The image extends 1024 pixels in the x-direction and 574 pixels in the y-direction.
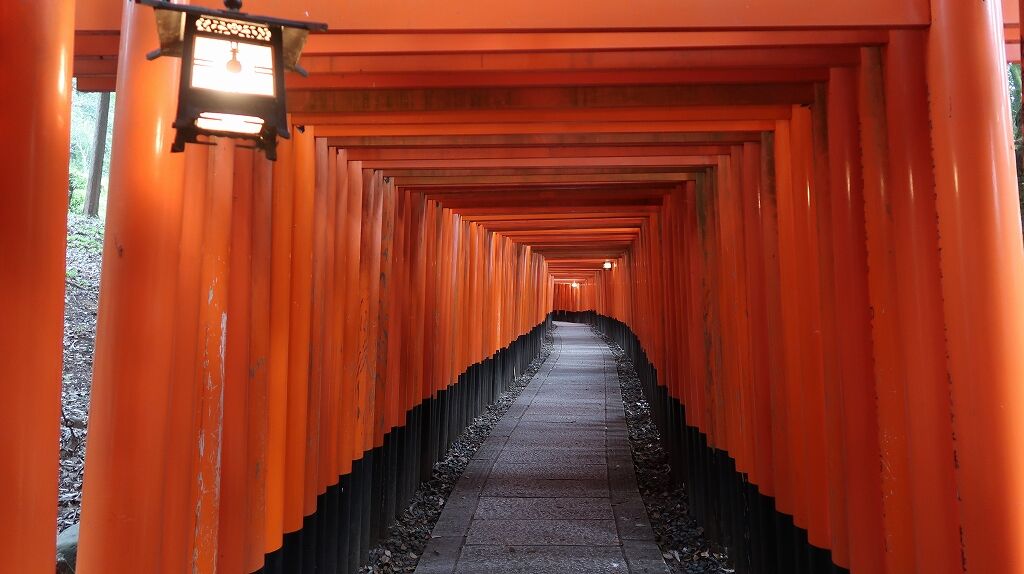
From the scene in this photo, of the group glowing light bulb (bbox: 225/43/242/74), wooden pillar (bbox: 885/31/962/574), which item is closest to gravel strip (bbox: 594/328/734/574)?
wooden pillar (bbox: 885/31/962/574)

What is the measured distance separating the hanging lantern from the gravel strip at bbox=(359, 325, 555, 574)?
15.4 ft

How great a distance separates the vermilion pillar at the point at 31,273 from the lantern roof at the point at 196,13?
44 cm

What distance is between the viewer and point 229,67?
2385mm

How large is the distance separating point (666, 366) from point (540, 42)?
6.69m

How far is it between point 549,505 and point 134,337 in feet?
19.2

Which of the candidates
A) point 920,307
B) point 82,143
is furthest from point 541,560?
point 82,143

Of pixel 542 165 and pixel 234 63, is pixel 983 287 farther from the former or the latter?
pixel 542 165

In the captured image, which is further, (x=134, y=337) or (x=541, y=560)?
(x=541, y=560)

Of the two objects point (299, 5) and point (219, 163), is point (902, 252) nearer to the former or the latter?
point (299, 5)

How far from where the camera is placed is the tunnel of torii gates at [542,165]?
7.97 feet

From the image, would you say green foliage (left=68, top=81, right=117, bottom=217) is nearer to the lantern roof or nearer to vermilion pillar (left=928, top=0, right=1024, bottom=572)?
the lantern roof

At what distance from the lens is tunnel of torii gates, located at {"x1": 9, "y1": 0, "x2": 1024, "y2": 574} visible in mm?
Result: 2428

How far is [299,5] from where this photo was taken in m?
3.06

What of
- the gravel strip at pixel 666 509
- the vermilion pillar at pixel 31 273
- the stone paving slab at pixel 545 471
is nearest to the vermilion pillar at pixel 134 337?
the vermilion pillar at pixel 31 273
